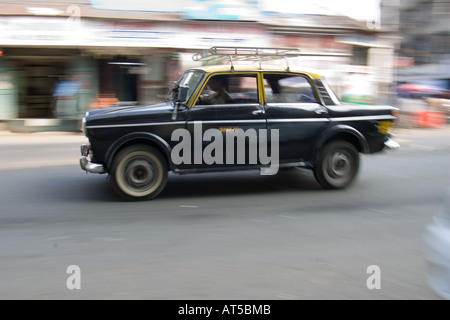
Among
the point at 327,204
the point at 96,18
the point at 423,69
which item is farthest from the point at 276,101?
the point at 423,69

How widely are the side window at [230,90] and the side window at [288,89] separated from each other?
0.21m

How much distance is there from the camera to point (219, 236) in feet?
16.5

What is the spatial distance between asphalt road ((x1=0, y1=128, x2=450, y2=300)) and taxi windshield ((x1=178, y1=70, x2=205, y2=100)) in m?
1.49

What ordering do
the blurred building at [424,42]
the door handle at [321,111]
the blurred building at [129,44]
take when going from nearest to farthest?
1. the door handle at [321,111]
2. the blurred building at [129,44]
3. the blurred building at [424,42]

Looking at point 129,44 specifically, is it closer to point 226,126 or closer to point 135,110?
point 135,110

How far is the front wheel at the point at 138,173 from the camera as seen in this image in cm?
625

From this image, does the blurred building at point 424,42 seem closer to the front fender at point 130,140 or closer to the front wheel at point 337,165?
the front wheel at point 337,165

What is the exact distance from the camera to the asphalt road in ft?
12.4

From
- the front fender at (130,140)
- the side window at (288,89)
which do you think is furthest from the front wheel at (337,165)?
the front fender at (130,140)

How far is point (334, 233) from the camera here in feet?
16.9

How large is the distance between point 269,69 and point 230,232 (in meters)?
2.67

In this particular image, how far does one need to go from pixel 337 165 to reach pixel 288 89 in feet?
4.44

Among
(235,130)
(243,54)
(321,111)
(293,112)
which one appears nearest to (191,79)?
(243,54)

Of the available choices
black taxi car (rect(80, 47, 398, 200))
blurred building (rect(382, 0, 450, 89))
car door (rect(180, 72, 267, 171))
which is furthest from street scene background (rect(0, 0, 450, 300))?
blurred building (rect(382, 0, 450, 89))
